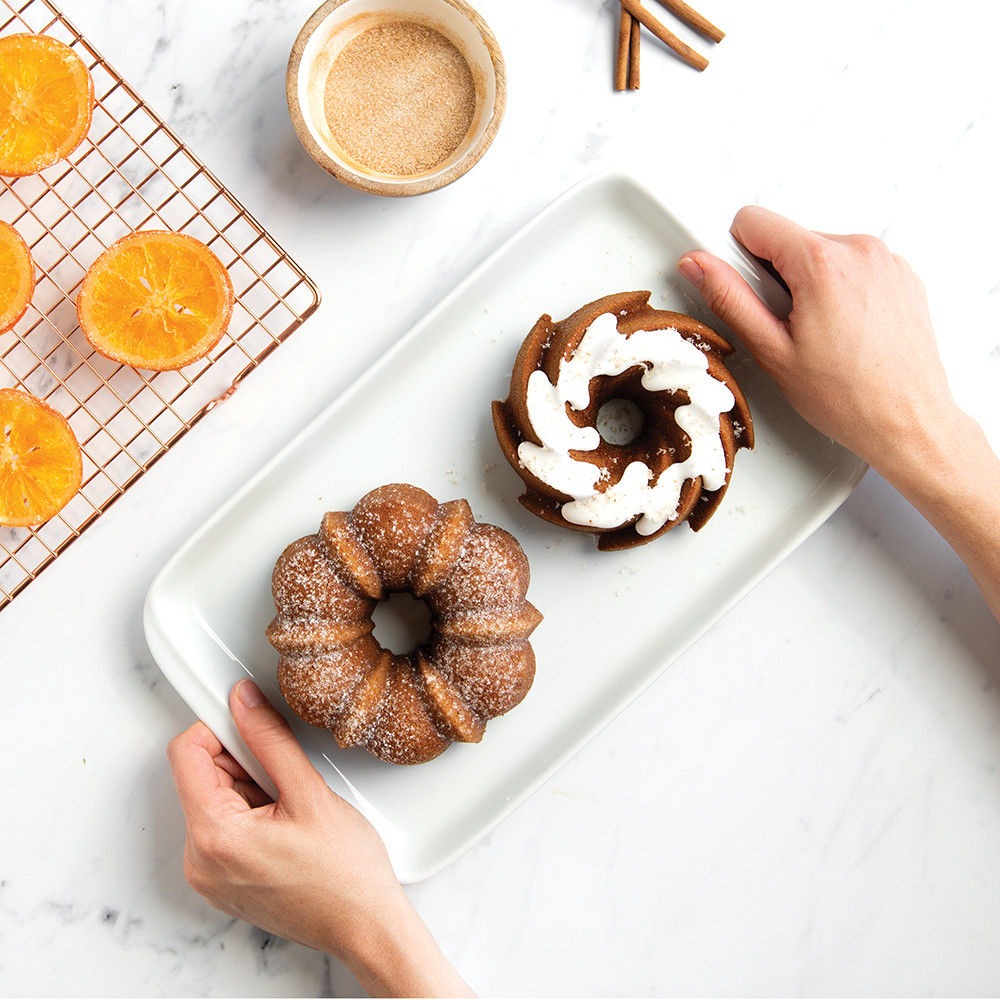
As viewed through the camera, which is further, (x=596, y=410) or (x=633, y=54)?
(x=633, y=54)

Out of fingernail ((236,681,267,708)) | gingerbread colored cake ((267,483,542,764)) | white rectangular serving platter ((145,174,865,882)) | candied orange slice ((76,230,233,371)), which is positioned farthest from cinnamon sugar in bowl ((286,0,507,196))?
fingernail ((236,681,267,708))

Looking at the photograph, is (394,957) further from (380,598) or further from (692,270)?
(692,270)

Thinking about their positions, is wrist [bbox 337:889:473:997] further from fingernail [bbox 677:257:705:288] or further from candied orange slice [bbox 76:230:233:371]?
fingernail [bbox 677:257:705:288]

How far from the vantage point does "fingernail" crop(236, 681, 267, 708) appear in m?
1.86

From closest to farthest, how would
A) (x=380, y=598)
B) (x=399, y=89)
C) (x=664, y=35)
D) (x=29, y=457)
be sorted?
1. (x=29, y=457)
2. (x=380, y=598)
3. (x=399, y=89)
4. (x=664, y=35)

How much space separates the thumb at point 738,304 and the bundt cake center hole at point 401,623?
1035 millimetres

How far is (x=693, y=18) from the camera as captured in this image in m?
2.02

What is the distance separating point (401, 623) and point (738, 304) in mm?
1135

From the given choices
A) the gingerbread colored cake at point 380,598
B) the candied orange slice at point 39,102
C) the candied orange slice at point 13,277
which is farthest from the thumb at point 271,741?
the candied orange slice at point 39,102

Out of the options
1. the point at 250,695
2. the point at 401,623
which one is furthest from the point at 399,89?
the point at 250,695

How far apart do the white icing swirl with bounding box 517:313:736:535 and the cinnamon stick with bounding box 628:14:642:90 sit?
72cm

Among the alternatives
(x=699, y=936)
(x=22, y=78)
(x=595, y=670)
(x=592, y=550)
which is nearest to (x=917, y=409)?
(x=592, y=550)

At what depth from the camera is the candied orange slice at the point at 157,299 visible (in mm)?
1706

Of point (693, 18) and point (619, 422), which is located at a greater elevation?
point (693, 18)
